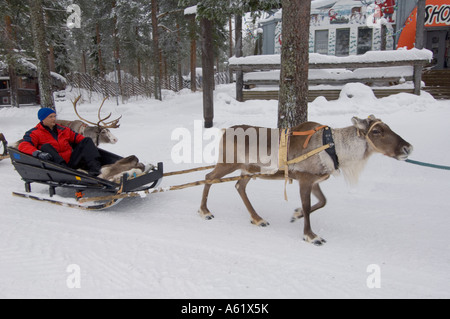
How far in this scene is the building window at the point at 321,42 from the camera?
63.2 feet

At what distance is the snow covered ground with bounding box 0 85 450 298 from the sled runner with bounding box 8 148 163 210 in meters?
0.16

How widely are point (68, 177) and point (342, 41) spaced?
59.5ft

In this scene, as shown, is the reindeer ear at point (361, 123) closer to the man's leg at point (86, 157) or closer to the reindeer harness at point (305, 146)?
the reindeer harness at point (305, 146)

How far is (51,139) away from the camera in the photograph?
5375 mm

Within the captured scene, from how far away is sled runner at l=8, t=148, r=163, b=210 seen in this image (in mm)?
4613

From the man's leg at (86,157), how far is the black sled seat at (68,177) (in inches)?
17.6

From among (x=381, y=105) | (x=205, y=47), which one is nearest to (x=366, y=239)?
(x=205, y=47)

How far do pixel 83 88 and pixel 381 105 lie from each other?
783 inches

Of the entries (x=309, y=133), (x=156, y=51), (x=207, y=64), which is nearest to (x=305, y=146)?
(x=309, y=133)

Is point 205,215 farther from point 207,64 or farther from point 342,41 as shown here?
point 342,41

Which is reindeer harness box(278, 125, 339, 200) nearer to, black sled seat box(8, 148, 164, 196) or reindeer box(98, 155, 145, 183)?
black sled seat box(8, 148, 164, 196)

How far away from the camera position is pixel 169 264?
3.35 meters

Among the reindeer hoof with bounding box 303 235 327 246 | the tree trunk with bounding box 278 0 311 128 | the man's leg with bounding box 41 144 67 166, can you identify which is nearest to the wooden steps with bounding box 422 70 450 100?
the tree trunk with bounding box 278 0 311 128
